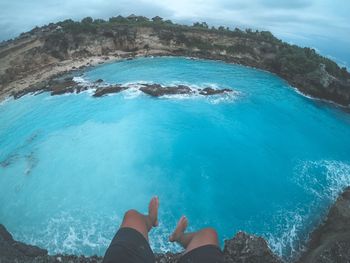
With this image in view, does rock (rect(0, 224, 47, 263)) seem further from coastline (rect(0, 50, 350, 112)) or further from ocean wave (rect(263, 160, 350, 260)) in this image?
coastline (rect(0, 50, 350, 112))

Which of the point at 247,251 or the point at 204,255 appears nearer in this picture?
the point at 204,255

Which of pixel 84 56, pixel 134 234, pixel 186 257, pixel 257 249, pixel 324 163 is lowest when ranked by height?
pixel 84 56

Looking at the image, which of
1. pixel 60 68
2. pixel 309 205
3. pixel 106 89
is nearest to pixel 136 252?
pixel 309 205

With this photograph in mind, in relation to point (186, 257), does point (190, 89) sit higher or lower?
lower

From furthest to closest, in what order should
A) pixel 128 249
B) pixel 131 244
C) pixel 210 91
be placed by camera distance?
pixel 210 91 < pixel 131 244 < pixel 128 249

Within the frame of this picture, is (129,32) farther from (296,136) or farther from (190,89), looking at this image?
(296,136)

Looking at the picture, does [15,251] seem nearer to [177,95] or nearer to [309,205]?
[309,205]

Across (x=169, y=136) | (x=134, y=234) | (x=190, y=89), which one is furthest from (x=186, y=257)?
(x=190, y=89)
